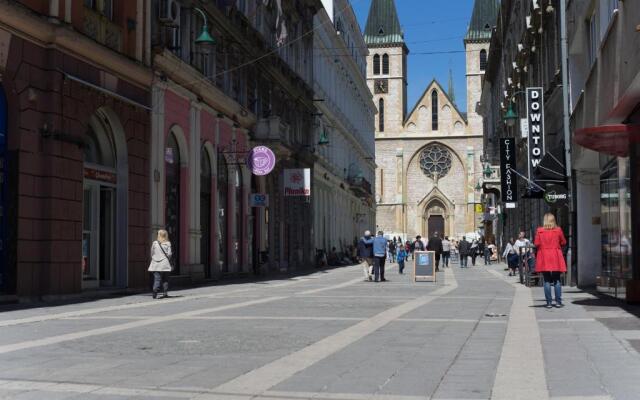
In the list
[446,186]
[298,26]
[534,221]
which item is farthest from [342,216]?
[446,186]

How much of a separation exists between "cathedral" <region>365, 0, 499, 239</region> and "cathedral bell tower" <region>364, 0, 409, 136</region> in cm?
13

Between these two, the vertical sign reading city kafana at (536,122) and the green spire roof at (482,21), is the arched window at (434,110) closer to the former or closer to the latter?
the green spire roof at (482,21)

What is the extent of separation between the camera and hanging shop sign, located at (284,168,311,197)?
40.0 metres

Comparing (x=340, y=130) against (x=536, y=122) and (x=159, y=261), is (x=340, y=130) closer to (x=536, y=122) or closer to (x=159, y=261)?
(x=536, y=122)

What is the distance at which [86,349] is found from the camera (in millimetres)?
9641

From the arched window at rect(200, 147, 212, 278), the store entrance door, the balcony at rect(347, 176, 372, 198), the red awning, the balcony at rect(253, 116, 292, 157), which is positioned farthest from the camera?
the balcony at rect(347, 176, 372, 198)

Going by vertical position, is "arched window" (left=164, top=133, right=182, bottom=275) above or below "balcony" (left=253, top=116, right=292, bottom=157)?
below

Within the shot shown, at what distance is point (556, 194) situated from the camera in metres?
25.5

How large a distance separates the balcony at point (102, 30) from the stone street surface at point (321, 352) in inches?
288

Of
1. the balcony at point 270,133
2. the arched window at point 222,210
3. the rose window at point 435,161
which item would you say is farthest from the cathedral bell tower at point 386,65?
the arched window at point 222,210

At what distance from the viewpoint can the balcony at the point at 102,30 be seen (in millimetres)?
20531

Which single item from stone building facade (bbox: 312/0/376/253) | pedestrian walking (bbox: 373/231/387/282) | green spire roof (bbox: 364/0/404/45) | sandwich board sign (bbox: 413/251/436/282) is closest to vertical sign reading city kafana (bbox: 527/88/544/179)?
sandwich board sign (bbox: 413/251/436/282)

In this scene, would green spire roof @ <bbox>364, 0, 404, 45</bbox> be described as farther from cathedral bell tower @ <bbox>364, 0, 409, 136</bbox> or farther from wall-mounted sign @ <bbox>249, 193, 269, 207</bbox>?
wall-mounted sign @ <bbox>249, 193, 269, 207</bbox>

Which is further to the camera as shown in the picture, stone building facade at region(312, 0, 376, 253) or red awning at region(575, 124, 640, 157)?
stone building facade at region(312, 0, 376, 253)
